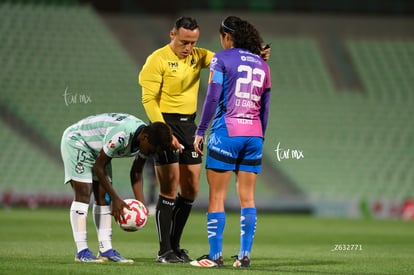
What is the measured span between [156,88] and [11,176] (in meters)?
15.2

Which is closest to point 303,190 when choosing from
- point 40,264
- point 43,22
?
point 43,22

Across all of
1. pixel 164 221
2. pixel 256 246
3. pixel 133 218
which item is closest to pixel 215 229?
pixel 133 218

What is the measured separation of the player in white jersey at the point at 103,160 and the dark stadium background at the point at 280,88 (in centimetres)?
1368

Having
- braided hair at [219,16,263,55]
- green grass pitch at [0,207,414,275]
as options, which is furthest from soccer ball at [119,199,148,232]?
braided hair at [219,16,263,55]

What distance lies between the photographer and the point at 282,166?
2589cm

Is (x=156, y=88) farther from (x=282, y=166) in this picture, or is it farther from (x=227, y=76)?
(x=282, y=166)

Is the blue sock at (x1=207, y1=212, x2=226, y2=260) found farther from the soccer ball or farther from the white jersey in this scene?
the white jersey

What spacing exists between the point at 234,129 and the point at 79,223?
1.82 metres

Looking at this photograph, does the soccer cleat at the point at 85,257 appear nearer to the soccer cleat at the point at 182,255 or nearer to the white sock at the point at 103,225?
the white sock at the point at 103,225

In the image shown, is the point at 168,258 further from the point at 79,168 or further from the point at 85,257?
the point at 79,168

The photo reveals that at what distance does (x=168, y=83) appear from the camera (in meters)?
9.51

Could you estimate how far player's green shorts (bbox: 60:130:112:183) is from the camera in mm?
9109

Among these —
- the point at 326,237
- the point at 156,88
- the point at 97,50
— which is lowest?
the point at 326,237

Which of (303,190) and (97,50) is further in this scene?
(97,50)
